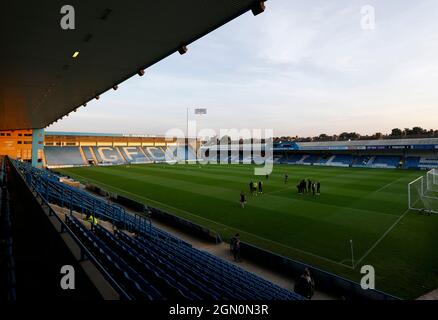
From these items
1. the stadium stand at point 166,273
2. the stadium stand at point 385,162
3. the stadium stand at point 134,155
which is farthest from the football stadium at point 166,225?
the stadium stand at point 134,155

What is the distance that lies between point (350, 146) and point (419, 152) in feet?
38.0

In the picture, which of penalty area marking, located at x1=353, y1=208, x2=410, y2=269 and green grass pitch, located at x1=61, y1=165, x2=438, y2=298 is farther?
penalty area marking, located at x1=353, y1=208, x2=410, y2=269

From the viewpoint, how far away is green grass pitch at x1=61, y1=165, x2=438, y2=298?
10.2 meters

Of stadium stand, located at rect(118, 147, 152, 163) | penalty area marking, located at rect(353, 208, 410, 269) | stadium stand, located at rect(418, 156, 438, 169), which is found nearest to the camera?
penalty area marking, located at rect(353, 208, 410, 269)

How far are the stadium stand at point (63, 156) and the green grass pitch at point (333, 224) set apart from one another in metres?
37.3

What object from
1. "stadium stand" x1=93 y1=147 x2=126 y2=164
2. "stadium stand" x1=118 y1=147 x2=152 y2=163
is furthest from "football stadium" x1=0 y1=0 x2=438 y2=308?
"stadium stand" x1=118 y1=147 x2=152 y2=163

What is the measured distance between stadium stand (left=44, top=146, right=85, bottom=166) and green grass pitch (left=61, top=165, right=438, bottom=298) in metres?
37.3

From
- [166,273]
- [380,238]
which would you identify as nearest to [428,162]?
[380,238]

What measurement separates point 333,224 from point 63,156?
61.5m

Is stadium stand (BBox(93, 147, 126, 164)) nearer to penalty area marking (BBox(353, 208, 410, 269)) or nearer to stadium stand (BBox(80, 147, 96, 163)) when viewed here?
stadium stand (BBox(80, 147, 96, 163))

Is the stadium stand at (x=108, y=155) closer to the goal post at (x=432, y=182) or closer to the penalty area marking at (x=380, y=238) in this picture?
the goal post at (x=432, y=182)

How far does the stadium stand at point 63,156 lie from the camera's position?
5710 cm

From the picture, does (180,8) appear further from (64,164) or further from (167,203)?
(64,164)

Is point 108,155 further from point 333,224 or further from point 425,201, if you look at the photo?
point 425,201
